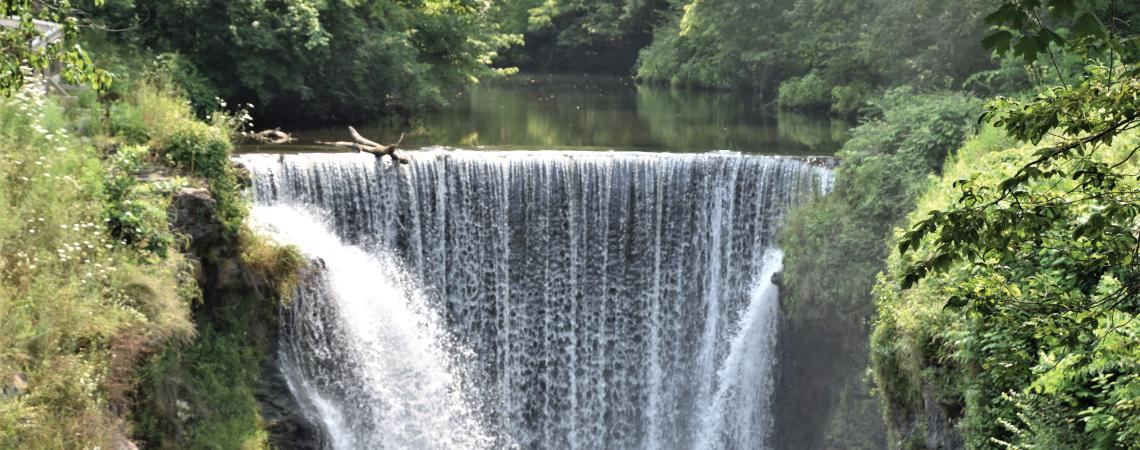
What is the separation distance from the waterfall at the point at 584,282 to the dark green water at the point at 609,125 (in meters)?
2.82

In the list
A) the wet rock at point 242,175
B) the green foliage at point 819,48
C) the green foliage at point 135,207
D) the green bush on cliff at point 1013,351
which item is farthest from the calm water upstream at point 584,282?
the green foliage at point 819,48

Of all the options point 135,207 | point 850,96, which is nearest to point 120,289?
point 135,207

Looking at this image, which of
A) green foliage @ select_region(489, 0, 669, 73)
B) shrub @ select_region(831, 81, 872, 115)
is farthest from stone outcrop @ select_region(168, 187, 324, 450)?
green foliage @ select_region(489, 0, 669, 73)

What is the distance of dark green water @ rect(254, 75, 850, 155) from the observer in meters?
18.3

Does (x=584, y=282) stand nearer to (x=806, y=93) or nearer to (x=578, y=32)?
(x=806, y=93)

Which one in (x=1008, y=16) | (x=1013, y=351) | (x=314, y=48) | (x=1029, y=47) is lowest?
(x=1013, y=351)

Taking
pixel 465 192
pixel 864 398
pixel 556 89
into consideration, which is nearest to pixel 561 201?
pixel 465 192

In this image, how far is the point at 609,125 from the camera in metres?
22.1

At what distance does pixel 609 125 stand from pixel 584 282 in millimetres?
8474

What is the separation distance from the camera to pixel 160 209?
9.28 metres

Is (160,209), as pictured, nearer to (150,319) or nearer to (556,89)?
(150,319)

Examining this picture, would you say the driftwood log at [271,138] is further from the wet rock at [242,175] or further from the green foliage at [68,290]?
the green foliage at [68,290]

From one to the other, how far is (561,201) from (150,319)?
6.69 metres

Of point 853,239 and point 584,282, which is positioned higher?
point 853,239
